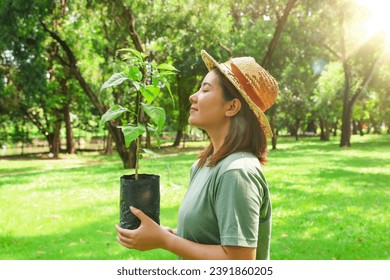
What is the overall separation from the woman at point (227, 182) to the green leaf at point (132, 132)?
271mm

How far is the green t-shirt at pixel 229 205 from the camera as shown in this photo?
1.93 metres

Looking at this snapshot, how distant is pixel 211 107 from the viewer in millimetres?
2219

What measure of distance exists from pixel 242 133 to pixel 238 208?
418 millimetres

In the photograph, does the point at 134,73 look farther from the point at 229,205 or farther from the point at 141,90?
the point at 229,205

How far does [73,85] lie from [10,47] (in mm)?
14193

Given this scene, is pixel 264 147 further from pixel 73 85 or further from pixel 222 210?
pixel 73 85

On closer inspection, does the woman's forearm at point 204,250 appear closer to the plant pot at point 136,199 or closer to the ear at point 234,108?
the plant pot at point 136,199

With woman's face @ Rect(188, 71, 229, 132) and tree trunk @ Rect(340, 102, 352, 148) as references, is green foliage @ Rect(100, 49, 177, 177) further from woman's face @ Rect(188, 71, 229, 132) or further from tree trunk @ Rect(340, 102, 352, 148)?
tree trunk @ Rect(340, 102, 352, 148)

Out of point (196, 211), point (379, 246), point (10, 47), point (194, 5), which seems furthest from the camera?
point (194, 5)

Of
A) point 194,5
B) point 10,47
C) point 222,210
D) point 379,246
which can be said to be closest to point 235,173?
point 222,210

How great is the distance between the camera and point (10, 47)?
17.4 metres

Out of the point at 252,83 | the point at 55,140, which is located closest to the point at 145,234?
the point at 252,83

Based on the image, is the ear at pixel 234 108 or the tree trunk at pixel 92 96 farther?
the tree trunk at pixel 92 96

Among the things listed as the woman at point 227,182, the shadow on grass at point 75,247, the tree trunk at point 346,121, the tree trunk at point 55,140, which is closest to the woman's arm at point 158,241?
the woman at point 227,182
